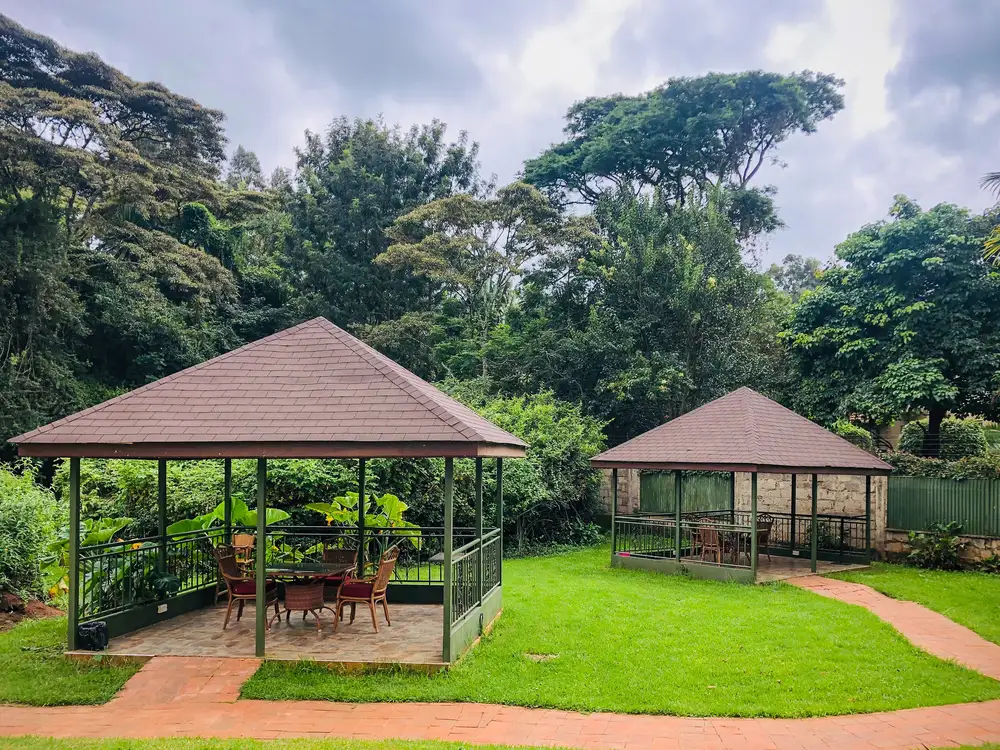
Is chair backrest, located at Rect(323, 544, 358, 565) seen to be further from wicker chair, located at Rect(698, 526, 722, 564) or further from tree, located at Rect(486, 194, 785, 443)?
tree, located at Rect(486, 194, 785, 443)

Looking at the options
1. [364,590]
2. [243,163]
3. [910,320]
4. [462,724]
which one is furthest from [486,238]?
[243,163]

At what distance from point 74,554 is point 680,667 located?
21.5 ft

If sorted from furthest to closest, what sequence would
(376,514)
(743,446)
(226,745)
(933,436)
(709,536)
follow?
(933,436) < (709,536) < (743,446) < (376,514) < (226,745)

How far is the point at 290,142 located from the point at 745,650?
108ft

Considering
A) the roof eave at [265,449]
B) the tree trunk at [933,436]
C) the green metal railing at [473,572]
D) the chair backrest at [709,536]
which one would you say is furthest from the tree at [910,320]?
the roof eave at [265,449]

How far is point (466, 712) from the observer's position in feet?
22.4

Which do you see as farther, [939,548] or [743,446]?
[939,548]

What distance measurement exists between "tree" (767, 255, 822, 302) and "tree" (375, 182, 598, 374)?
25.4m

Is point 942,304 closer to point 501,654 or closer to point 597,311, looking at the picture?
point 597,311

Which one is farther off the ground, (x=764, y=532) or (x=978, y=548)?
(x=764, y=532)

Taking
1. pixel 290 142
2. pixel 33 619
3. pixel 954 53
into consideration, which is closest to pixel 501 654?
pixel 33 619

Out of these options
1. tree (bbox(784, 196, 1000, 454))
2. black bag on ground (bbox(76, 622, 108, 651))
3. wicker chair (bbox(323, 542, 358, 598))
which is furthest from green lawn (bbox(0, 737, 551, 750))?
tree (bbox(784, 196, 1000, 454))

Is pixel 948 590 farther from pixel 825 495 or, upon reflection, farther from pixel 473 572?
pixel 473 572

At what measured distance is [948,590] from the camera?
13.1m
